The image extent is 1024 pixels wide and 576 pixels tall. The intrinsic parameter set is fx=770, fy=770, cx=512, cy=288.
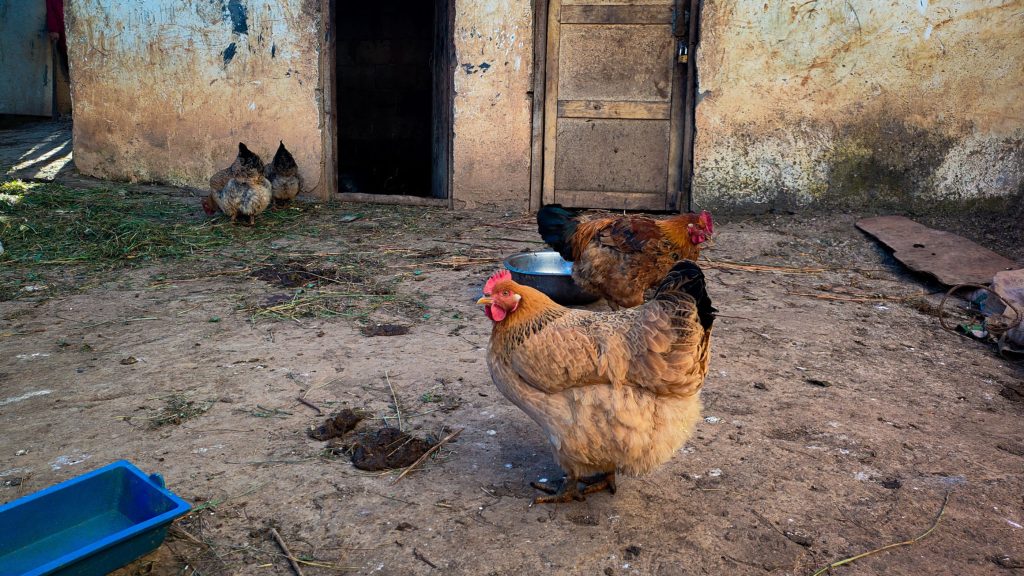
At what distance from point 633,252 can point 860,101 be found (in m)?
4.46

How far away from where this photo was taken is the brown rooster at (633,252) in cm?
493

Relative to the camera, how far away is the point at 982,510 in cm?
309

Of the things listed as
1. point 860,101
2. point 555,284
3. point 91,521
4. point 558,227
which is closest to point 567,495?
point 91,521

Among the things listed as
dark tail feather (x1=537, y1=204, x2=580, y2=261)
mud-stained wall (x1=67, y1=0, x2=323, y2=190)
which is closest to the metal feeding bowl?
dark tail feather (x1=537, y1=204, x2=580, y2=261)

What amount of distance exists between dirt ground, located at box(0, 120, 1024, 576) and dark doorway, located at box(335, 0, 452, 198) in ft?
22.4

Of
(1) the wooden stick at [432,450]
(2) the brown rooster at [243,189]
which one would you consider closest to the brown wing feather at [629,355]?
(1) the wooden stick at [432,450]

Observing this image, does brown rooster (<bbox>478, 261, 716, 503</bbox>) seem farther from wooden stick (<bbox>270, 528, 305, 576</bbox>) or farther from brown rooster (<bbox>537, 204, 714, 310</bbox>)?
brown rooster (<bbox>537, 204, 714, 310</bbox>)

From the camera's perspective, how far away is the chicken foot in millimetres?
3154

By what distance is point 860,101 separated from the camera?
7961 millimetres

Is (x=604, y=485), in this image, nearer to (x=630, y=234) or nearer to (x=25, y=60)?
(x=630, y=234)

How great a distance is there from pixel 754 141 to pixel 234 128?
584 centimetres

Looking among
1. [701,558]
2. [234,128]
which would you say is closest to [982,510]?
[701,558]

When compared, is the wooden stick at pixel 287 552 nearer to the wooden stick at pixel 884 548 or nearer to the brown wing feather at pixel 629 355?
the brown wing feather at pixel 629 355

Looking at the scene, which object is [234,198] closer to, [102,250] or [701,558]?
[102,250]
